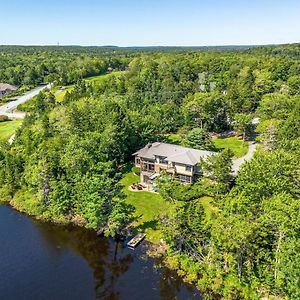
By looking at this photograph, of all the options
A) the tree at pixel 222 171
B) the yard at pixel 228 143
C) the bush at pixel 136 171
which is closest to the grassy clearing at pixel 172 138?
the yard at pixel 228 143

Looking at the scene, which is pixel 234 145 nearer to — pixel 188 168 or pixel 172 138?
pixel 172 138

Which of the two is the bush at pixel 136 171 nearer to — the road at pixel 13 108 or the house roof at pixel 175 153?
the house roof at pixel 175 153

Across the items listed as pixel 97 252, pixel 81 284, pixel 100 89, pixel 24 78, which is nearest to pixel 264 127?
pixel 97 252

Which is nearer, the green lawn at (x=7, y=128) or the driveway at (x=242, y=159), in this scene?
the driveway at (x=242, y=159)

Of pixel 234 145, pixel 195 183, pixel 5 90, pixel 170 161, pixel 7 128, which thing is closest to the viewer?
pixel 195 183

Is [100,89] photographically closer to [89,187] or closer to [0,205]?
[0,205]

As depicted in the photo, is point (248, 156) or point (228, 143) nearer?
point (248, 156)

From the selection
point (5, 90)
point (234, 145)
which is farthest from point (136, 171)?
point (5, 90)
